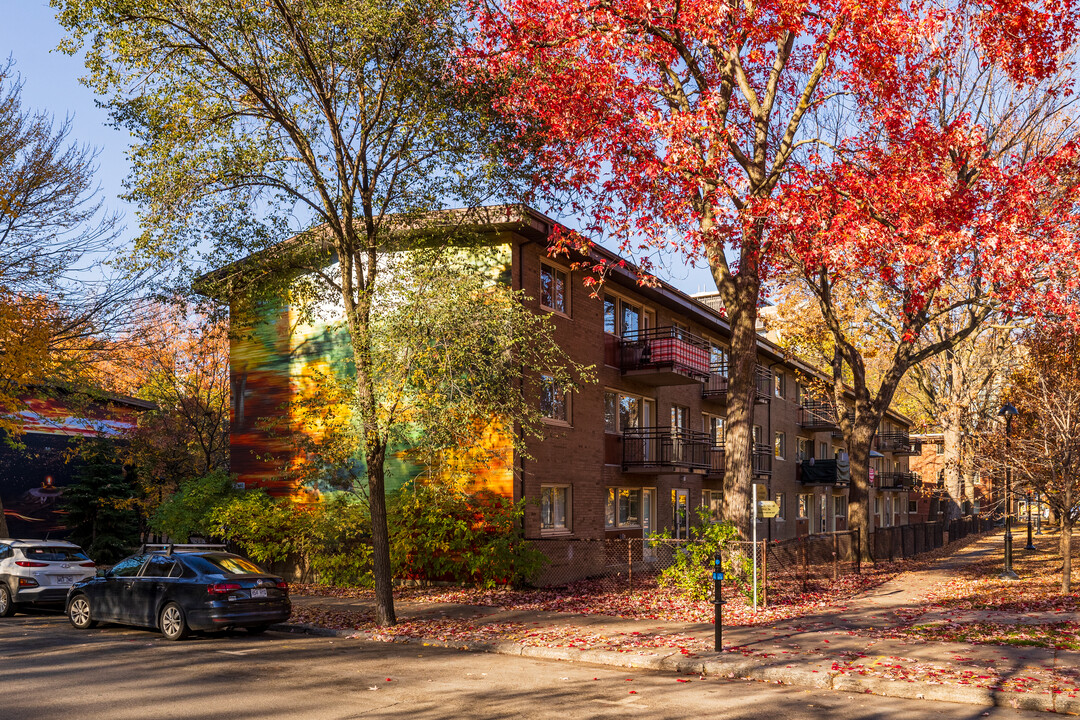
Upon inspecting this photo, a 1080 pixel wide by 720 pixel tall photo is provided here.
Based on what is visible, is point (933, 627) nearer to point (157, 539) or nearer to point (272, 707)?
point (272, 707)

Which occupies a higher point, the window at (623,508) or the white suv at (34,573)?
the window at (623,508)

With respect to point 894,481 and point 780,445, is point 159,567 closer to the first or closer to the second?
point 780,445

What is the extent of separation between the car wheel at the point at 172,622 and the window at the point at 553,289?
11205mm

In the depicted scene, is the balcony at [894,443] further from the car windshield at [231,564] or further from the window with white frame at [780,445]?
the car windshield at [231,564]

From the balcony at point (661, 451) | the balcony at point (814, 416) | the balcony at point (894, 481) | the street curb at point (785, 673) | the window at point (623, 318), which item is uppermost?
the window at point (623, 318)

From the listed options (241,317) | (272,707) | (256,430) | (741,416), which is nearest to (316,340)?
(256,430)

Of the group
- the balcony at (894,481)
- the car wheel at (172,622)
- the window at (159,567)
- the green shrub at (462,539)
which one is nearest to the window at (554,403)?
the green shrub at (462,539)

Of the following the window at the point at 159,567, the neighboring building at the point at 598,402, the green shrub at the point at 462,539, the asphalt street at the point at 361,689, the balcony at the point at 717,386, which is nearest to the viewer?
the asphalt street at the point at 361,689

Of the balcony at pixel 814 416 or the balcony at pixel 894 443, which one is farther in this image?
the balcony at pixel 894 443

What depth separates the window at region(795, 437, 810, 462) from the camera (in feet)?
145

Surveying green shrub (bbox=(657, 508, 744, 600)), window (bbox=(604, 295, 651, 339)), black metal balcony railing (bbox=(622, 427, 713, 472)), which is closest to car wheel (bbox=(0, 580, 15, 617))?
green shrub (bbox=(657, 508, 744, 600))

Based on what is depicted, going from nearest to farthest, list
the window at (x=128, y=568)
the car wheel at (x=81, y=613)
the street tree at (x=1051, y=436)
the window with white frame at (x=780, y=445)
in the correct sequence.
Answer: the window at (x=128, y=568), the car wheel at (x=81, y=613), the street tree at (x=1051, y=436), the window with white frame at (x=780, y=445)

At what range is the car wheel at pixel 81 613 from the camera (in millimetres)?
15289

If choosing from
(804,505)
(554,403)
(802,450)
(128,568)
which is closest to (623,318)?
(554,403)
